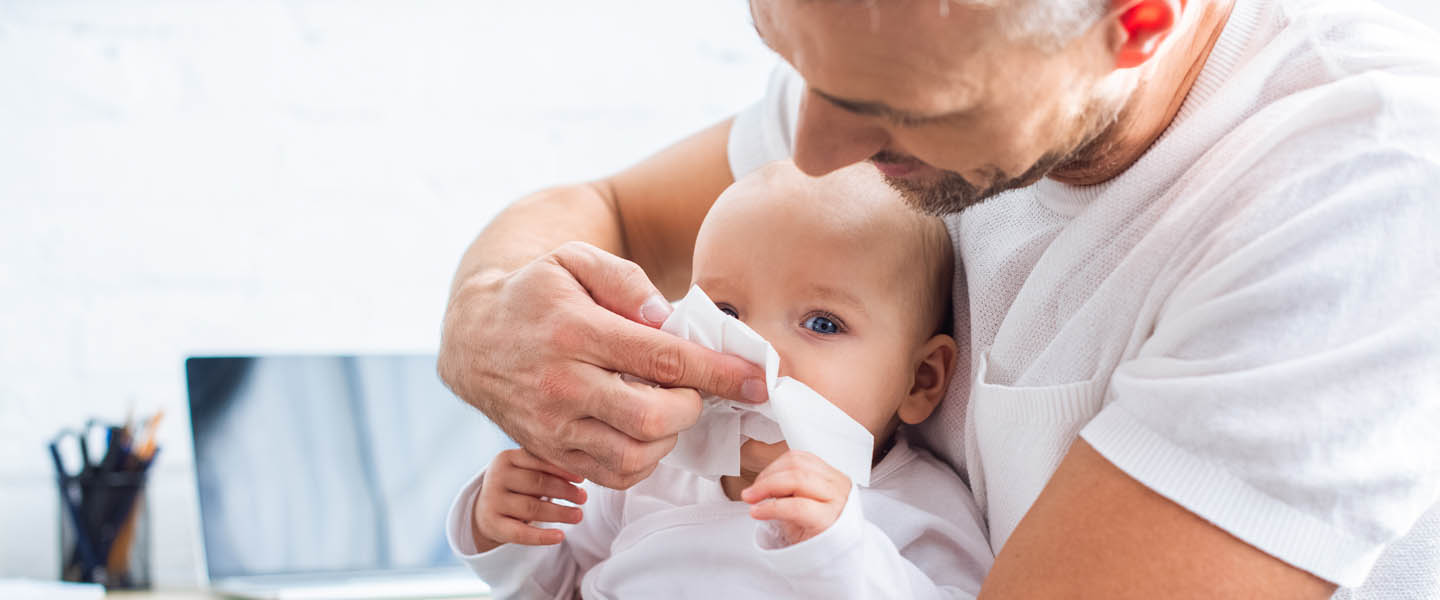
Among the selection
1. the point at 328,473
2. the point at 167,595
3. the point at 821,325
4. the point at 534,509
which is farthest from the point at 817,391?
the point at 167,595

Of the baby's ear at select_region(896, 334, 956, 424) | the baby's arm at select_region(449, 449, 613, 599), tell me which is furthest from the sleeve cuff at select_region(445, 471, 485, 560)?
the baby's ear at select_region(896, 334, 956, 424)

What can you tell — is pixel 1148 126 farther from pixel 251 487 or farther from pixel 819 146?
pixel 251 487

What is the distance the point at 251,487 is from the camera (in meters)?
1.78

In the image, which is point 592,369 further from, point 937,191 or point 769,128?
point 769,128

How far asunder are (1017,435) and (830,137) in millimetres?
282

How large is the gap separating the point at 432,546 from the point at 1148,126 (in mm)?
1325

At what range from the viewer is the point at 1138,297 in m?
0.82

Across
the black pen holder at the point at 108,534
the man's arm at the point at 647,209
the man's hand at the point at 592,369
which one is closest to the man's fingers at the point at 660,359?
the man's hand at the point at 592,369

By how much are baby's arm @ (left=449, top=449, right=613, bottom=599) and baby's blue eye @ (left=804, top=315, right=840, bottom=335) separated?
0.25m

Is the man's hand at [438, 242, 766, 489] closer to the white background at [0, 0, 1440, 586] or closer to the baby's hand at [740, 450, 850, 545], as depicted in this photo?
the baby's hand at [740, 450, 850, 545]

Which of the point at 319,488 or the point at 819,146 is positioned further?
the point at 319,488

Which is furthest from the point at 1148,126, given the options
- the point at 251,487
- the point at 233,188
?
Answer: the point at 233,188

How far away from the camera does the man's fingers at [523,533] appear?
1009 mm

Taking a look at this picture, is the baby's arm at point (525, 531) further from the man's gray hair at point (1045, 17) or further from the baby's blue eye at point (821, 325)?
the man's gray hair at point (1045, 17)
